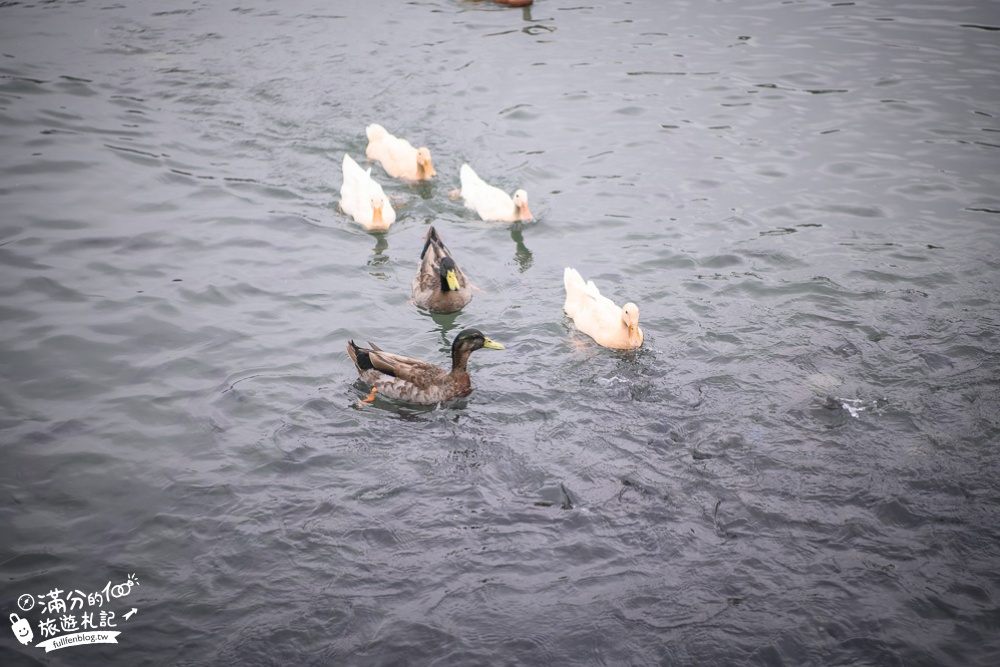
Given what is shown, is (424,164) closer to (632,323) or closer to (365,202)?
(365,202)

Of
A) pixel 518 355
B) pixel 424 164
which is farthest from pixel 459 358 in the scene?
pixel 424 164

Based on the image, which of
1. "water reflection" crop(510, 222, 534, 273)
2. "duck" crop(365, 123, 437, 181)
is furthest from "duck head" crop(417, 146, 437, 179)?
"water reflection" crop(510, 222, 534, 273)

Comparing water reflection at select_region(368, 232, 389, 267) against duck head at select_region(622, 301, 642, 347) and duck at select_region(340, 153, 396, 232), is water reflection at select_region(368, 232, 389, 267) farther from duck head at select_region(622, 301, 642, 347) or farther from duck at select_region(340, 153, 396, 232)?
duck head at select_region(622, 301, 642, 347)

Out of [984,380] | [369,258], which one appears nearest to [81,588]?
[369,258]

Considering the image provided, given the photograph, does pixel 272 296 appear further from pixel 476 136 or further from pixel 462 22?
pixel 462 22

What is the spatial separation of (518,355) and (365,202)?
3753mm

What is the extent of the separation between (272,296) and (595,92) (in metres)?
7.97

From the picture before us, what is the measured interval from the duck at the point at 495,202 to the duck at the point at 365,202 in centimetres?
117

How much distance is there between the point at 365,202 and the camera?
424 inches

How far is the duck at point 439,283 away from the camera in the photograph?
899 cm

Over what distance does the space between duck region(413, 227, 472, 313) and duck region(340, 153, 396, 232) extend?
51.7 inches

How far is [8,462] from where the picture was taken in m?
6.56

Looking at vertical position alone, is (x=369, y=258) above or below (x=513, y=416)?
above

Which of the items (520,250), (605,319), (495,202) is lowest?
(605,319)
